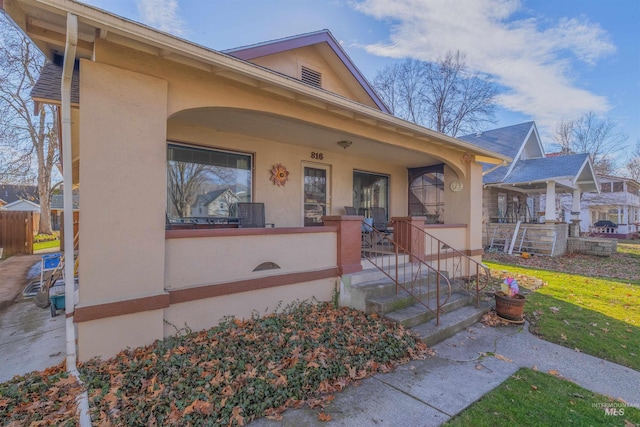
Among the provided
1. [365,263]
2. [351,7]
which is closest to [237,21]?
[351,7]

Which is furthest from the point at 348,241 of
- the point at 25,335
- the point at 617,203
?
the point at 617,203

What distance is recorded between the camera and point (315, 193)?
278 inches

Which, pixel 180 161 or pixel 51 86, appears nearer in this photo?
pixel 51 86

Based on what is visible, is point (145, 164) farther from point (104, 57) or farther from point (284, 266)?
point (284, 266)

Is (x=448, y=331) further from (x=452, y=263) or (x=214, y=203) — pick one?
(x=214, y=203)

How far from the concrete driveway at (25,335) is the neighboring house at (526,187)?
37.4 ft

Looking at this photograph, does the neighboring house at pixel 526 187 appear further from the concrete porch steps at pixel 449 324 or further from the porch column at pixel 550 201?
the concrete porch steps at pixel 449 324

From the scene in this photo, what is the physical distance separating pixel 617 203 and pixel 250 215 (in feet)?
89.7

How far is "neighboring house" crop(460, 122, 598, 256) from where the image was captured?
11359 millimetres

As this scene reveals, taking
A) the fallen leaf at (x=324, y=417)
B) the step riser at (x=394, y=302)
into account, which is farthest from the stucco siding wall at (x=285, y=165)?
the fallen leaf at (x=324, y=417)

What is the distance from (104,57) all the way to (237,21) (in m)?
4.99

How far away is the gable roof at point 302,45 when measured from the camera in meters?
5.75

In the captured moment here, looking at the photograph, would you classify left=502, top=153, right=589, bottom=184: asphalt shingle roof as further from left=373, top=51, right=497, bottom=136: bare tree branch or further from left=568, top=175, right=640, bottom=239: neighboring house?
left=568, top=175, right=640, bottom=239: neighboring house

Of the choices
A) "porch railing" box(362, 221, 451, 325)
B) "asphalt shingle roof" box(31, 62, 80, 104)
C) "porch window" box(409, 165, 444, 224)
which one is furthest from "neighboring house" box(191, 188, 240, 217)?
"porch window" box(409, 165, 444, 224)
